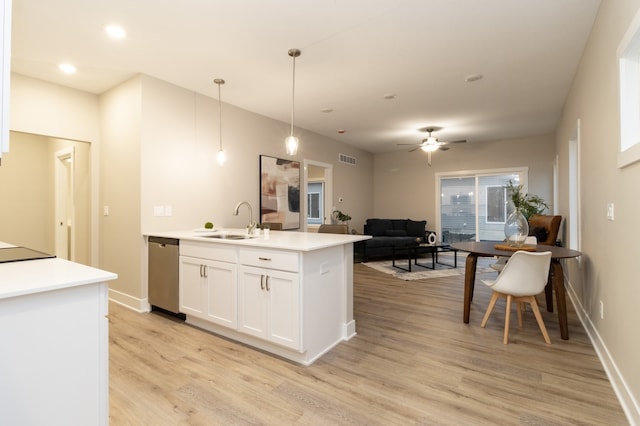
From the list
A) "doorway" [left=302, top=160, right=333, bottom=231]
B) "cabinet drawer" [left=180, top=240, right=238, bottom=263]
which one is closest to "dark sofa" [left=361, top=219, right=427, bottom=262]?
"doorway" [left=302, top=160, right=333, bottom=231]

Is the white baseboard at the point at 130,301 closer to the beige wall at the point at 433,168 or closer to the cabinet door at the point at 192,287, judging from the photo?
the cabinet door at the point at 192,287

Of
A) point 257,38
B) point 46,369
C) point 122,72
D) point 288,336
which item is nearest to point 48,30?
point 122,72

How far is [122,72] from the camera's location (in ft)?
11.8

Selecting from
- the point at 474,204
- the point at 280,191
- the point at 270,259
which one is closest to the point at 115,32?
the point at 270,259

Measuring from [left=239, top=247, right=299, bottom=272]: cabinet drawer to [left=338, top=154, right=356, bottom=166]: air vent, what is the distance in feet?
16.9

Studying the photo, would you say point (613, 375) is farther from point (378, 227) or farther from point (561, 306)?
point (378, 227)

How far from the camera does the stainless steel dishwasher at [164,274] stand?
130 inches

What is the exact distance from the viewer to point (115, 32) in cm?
285

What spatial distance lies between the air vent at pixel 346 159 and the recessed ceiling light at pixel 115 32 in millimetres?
5067

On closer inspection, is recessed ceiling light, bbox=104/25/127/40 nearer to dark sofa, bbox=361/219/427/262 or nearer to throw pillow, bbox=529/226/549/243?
dark sofa, bbox=361/219/427/262

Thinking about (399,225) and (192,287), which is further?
(399,225)

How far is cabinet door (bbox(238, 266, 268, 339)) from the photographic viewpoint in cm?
256

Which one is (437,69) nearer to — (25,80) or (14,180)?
(25,80)

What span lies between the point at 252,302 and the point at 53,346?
4.89 feet
